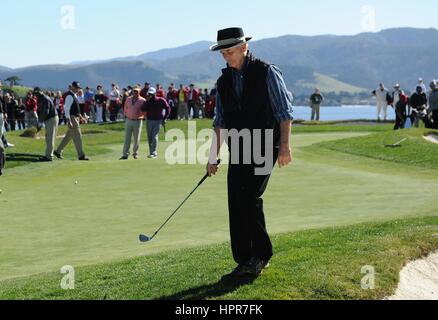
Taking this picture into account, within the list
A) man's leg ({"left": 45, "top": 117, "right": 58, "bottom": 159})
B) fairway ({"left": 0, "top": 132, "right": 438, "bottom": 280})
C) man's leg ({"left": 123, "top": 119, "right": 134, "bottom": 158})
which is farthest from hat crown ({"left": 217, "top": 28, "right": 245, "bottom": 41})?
man's leg ({"left": 123, "top": 119, "right": 134, "bottom": 158})

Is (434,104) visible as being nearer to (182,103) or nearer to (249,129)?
(182,103)

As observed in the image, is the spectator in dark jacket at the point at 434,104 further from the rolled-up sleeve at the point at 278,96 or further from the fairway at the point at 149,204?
the rolled-up sleeve at the point at 278,96

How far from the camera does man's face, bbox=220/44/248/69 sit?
23.4 ft

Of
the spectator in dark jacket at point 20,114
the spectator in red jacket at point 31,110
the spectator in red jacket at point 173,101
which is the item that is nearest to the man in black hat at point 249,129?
the spectator in red jacket at point 31,110

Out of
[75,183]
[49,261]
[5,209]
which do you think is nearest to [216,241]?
[49,261]

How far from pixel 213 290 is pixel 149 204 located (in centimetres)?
758

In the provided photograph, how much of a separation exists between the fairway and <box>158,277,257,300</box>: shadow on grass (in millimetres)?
2995

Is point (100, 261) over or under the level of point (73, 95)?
under

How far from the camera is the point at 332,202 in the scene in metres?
13.9

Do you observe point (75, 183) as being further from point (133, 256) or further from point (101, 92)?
point (101, 92)

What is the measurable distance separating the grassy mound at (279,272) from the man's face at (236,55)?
81.1 inches

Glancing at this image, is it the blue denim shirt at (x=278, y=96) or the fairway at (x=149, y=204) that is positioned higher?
the blue denim shirt at (x=278, y=96)

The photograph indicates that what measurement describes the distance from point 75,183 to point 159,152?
31.9 feet

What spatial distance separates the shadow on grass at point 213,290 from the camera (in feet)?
22.0
